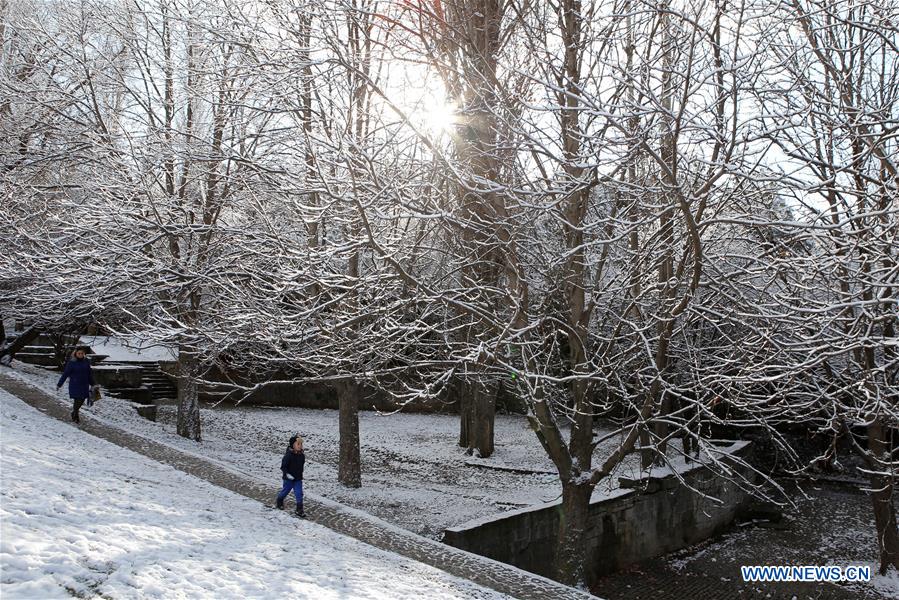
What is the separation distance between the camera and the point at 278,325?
8.33m

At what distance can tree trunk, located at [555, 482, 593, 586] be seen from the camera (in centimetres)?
872

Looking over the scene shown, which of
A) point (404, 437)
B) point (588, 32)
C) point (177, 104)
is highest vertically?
point (177, 104)

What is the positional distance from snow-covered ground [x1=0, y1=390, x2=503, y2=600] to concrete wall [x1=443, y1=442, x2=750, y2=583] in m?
2.35

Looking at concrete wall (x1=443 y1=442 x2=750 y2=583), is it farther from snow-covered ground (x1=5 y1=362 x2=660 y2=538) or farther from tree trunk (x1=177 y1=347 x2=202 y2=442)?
tree trunk (x1=177 y1=347 x2=202 y2=442)

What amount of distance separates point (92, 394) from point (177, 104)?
22.5ft

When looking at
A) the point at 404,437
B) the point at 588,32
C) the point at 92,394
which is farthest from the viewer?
the point at 404,437

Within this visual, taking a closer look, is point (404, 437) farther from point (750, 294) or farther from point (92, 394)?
point (750, 294)

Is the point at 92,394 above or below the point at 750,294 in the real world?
below

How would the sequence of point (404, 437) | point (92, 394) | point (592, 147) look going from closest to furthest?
point (592, 147), point (92, 394), point (404, 437)

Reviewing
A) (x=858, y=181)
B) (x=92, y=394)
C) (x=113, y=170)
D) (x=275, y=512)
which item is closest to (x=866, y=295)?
(x=858, y=181)

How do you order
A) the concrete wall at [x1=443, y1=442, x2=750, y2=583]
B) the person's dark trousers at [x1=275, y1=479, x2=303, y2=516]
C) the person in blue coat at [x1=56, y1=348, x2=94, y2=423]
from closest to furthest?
1. the person's dark trousers at [x1=275, y1=479, x2=303, y2=516]
2. the concrete wall at [x1=443, y1=442, x2=750, y2=583]
3. the person in blue coat at [x1=56, y1=348, x2=94, y2=423]

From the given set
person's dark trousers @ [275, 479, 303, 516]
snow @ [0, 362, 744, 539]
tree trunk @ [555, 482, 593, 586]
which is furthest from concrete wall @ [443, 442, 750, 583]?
person's dark trousers @ [275, 479, 303, 516]

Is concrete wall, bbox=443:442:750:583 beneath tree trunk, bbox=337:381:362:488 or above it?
beneath

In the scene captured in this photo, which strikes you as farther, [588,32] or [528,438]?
[528,438]
